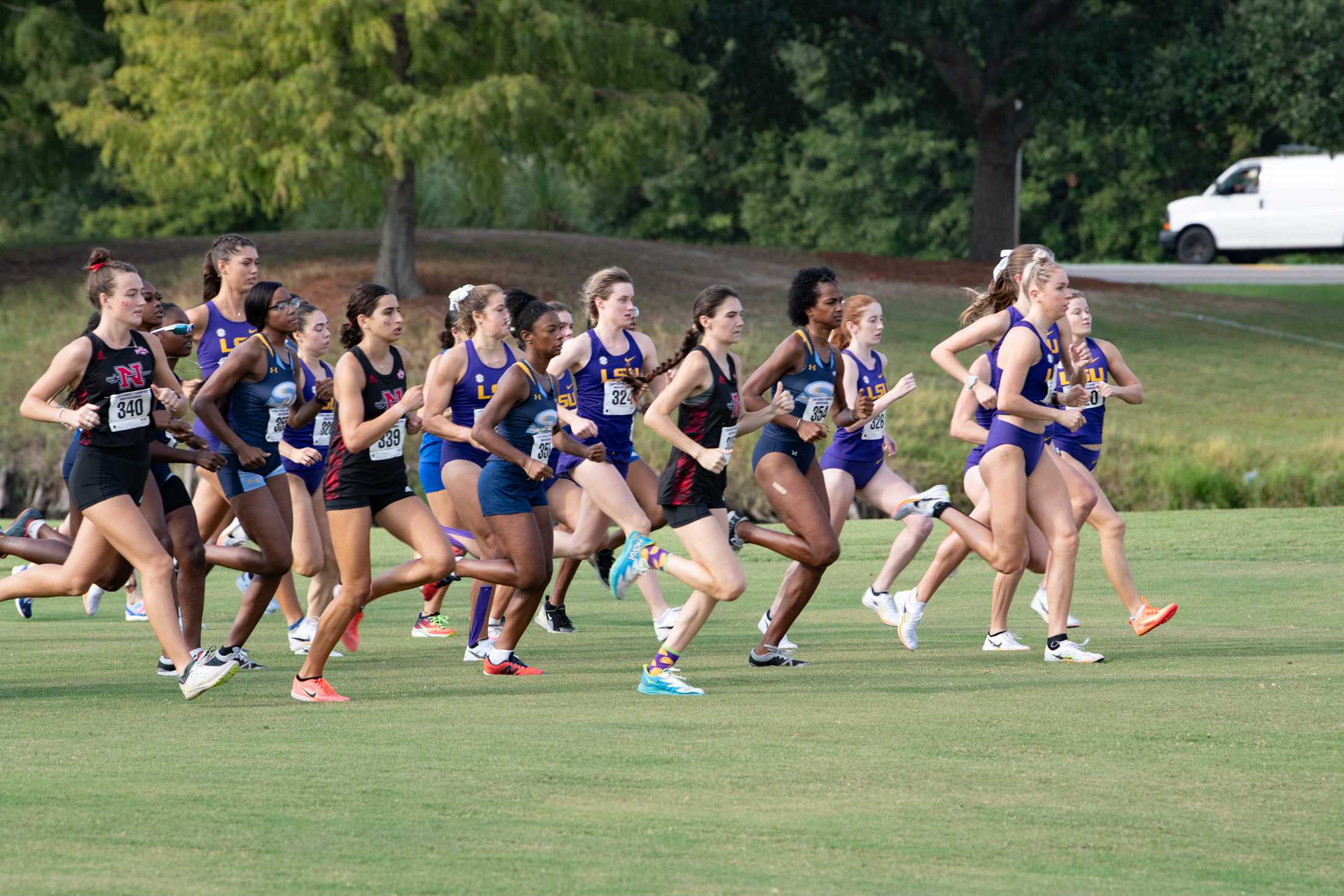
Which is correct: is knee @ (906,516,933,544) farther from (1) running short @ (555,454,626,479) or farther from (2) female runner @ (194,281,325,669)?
(2) female runner @ (194,281,325,669)

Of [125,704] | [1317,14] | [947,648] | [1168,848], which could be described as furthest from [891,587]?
[1317,14]

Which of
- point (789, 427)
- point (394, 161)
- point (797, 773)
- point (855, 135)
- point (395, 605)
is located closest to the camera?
point (797, 773)

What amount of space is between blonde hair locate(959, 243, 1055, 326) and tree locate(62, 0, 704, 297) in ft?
51.1

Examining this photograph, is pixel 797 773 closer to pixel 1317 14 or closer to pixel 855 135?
pixel 1317 14

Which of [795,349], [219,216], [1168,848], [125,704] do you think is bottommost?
[219,216]

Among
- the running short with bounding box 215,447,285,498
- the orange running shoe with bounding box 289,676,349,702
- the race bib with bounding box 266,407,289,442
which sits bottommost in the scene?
the orange running shoe with bounding box 289,676,349,702

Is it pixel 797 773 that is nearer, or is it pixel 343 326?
pixel 797 773

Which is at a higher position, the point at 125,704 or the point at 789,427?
the point at 789,427

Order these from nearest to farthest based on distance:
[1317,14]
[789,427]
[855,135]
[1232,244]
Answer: [789,427] < [1317,14] < [1232,244] < [855,135]

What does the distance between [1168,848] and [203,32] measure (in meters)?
23.5

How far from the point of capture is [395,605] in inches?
512

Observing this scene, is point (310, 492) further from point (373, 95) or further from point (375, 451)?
point (373, 95)

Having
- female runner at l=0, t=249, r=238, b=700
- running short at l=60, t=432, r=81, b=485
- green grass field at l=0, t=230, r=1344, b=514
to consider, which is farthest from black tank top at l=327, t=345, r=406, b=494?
green grass field at l=0, t=230, r=1344, b=514

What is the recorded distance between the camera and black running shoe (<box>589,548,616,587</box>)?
11263 mm
